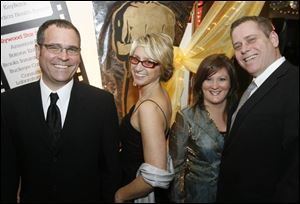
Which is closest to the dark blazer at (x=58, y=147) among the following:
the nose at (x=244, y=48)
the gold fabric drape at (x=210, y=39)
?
the nose at (x=244, y=48)

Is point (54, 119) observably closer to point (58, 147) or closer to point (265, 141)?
point (58, 147)

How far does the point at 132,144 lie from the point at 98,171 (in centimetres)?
25

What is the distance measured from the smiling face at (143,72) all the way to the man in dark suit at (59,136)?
301 millimetres

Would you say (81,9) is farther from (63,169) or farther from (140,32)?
(63,169)

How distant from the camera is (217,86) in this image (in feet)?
6.77

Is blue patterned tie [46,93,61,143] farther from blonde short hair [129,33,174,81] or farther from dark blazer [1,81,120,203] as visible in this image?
blonde short hair [129,33,174,81]

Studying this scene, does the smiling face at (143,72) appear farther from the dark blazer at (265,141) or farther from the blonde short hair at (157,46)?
the dark blazer at (265,141)

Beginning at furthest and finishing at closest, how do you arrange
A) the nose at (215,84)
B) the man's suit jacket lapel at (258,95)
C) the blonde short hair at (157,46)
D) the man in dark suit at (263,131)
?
the nose at (215,84) → the blonde short hair at (157,46) → the man's suit jacket lapel at (258,95) → the man in dark suit at (263,131)

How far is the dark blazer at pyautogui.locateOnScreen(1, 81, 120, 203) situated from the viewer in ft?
5.16

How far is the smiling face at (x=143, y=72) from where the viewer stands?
1909 millimetres

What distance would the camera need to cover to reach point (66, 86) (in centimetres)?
169

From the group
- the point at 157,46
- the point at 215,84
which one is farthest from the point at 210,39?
Result: the point at 157,46

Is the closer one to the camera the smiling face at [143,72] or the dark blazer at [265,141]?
the dark blazer at [265,141]

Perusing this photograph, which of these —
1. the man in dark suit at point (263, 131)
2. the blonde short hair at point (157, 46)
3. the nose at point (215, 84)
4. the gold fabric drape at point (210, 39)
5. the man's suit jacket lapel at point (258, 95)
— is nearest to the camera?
the man in dark suit at point (263, 131)
